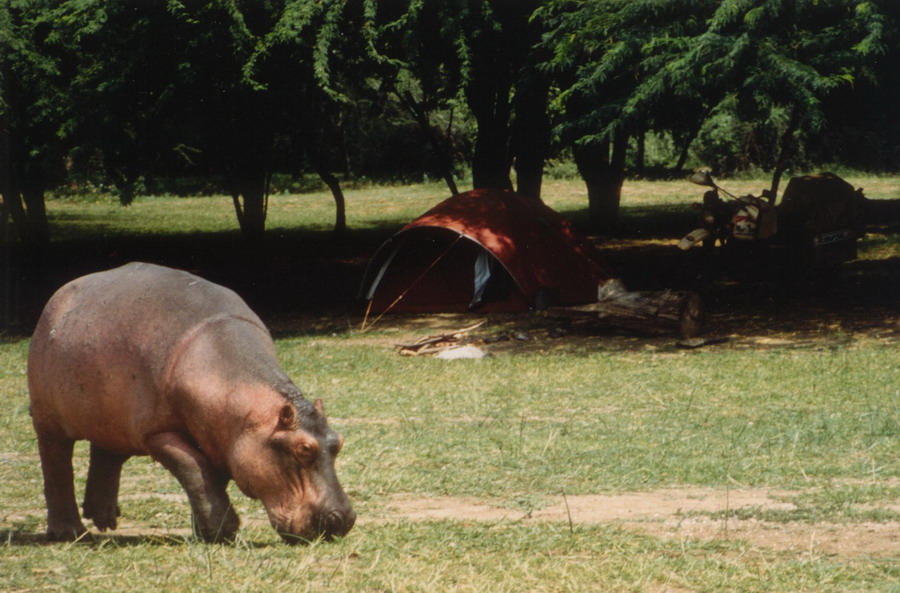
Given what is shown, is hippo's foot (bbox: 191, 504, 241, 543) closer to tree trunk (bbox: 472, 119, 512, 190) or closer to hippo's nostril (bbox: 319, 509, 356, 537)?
hippo's nostril (bbox: 319, 509, 356, 537)

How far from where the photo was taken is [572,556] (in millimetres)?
5453

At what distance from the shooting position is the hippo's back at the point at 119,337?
17.5ft

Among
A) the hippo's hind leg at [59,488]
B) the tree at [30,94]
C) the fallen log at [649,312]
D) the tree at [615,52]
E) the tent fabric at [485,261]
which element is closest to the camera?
the hippo's hind leg at [59,488]

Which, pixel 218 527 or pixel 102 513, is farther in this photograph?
pixel 102 513

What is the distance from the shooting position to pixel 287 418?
4.97 meters

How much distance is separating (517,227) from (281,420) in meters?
12.2

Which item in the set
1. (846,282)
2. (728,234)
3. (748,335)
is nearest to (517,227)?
(728,234)

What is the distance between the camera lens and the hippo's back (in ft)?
17.5

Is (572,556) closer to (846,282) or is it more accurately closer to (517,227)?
(517,227)

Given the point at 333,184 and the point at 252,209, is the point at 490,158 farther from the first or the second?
the point at 333,184

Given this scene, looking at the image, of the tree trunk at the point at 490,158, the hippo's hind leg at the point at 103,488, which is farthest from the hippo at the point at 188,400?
the tree trunk at the point at 490,158

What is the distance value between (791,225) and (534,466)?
11.4m

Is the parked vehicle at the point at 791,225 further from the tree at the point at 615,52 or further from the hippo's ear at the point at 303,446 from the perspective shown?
the hippo's ear at the point at 303,446

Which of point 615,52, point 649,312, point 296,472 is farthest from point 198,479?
point 615,52
